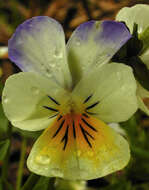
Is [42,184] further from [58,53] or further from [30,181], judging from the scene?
[58,53]

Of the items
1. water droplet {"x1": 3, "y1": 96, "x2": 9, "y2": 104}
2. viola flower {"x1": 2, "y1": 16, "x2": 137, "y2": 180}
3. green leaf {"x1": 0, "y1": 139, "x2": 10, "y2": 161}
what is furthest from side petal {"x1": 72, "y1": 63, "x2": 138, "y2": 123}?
green leaf {"x1": 0, "y1": 139, "x2": 10, "y2": 161}

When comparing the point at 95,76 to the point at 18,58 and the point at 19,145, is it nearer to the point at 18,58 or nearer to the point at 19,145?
the point at 18,58

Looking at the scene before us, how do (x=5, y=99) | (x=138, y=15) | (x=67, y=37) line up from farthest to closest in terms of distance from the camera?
(x=67, y=37), (x=138, y=15), (x=5, y=99)

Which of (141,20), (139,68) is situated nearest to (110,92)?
→ (139,68)

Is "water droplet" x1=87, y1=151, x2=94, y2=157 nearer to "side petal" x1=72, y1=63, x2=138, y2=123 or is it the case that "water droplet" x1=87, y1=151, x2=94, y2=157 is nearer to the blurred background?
"side petal" x1=72, y1=63, x2=138, y2=123

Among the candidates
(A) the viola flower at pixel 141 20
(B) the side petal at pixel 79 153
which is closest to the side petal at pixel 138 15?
(A) the viola flower at pixel 141 20

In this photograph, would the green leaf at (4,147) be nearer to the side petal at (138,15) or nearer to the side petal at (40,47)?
the side petal at (40,47)
